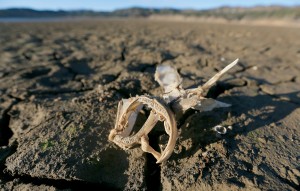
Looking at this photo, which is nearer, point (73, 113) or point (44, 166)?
point (44, 166)

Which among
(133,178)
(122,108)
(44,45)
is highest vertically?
(122,108)

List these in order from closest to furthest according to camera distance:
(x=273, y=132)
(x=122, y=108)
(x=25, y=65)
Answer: (x=122, y=108), (x=273, y=132), (x=25, y=65)

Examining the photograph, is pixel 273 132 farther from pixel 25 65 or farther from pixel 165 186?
pixel 25 65

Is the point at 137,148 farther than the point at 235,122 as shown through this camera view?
No

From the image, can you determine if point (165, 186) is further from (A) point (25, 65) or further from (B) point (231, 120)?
(A) point (25, 65)

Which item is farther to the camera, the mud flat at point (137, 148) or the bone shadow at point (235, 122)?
the bone shadow at point (235, 122)

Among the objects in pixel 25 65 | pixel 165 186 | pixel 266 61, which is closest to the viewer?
pixel 165 186

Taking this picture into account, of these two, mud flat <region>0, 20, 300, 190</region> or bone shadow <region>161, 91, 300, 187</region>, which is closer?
mud flat <region>0, 20, 300, 190</region>

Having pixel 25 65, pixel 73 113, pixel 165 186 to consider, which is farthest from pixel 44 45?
pixel 165 186

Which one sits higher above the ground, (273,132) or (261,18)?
(273,132)
